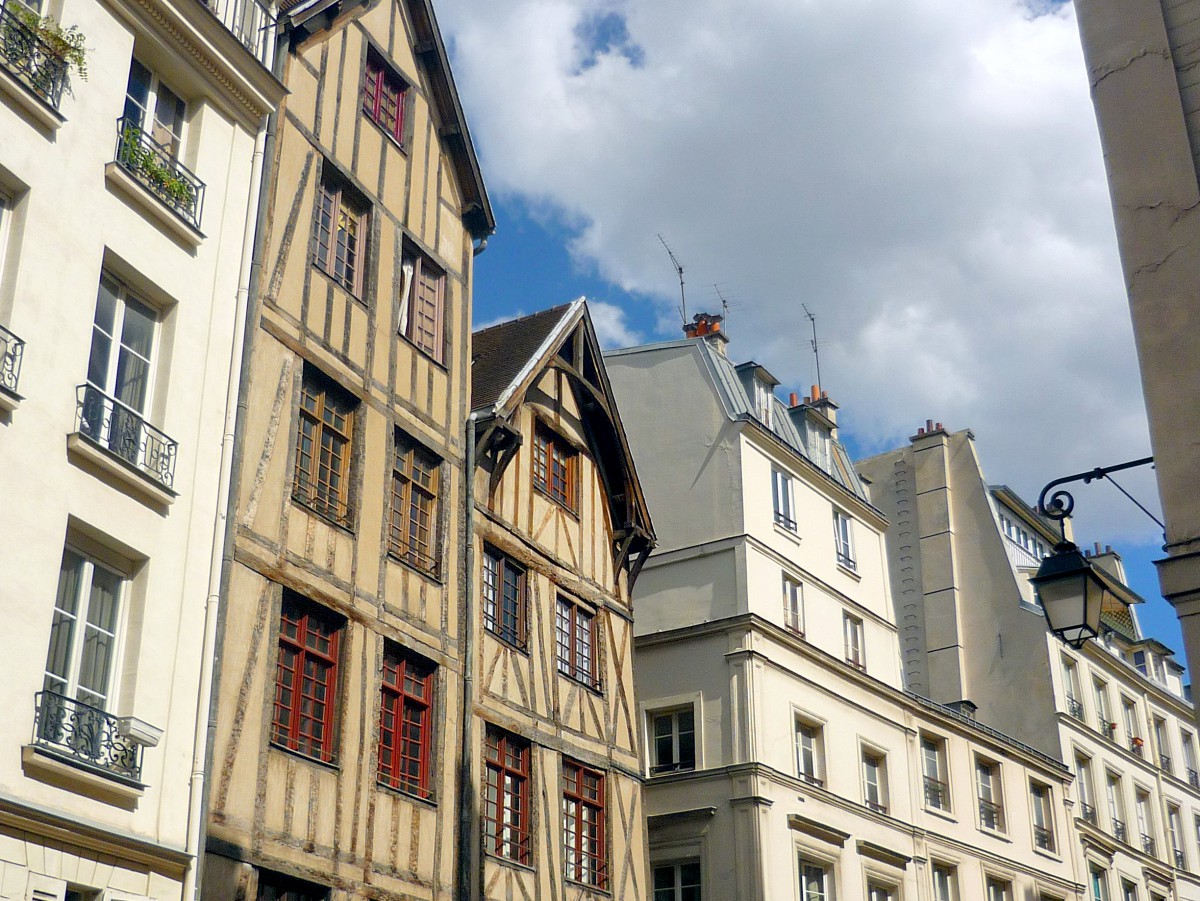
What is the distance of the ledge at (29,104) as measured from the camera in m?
12.2

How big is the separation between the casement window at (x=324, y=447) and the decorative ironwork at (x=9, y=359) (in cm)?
387

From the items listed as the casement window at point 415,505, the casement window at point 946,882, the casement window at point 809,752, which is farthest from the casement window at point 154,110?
the casement window at point 946,882

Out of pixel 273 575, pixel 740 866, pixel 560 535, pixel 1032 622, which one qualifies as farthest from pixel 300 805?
pixel 1032 622

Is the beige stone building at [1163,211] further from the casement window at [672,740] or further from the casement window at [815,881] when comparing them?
the casement window at [815,881]

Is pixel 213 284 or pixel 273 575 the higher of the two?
pixel 213 284

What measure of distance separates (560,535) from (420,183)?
489 cm

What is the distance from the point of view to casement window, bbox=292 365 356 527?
15.4 meters

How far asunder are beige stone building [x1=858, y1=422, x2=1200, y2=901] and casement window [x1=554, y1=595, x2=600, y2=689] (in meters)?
16.9

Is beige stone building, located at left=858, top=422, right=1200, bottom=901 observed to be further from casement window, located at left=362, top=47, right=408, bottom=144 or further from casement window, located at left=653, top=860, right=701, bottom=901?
casement window, located at left=362, top=47, right=408, bottom=144

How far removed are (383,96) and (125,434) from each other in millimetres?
7367

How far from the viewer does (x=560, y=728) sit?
18703 mm

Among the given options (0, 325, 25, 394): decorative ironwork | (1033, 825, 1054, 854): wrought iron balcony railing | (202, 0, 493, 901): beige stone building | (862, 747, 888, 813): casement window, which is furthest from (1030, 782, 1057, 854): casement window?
(0, 325, 25, 394): decorative ironwork

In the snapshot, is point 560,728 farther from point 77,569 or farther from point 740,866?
point 77,569

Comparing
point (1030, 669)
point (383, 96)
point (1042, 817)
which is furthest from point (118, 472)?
point (1030, 669)
